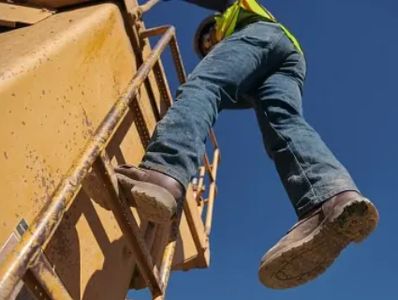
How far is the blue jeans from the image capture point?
8.66 feet

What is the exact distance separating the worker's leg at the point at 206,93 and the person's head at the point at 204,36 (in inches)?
22.9

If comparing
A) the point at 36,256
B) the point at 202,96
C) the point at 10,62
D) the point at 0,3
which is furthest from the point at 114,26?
the point at 36,256

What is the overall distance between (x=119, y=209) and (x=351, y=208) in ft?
3.15

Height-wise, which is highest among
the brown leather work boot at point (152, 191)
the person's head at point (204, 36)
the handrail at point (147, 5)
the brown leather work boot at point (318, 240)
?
the handrail at point (147, 5)

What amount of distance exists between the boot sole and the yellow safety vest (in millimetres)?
1749

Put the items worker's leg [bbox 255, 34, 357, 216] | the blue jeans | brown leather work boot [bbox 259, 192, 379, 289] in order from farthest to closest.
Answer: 1. worker's leg [bbox 255, 34, 357, 216]
2. the blue jeans
3. brown leather work boot [bbox 259, 192, 379, 289]

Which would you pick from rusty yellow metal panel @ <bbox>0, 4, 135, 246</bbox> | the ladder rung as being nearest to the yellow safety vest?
rusty yellow metal panel @ <bbox>0, 4, 135, 246</bbox>

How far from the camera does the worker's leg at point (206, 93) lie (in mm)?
2572

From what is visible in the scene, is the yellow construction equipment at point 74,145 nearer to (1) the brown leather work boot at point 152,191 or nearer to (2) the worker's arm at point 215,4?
(1) the brown leather work boot at point 152,191

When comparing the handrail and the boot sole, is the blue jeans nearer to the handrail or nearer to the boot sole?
the boot sole

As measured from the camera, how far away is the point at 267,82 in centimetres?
362

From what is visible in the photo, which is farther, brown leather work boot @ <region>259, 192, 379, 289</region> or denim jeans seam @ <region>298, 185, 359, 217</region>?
denim jeans seam @ <region>298, 185, 359, 217</region>

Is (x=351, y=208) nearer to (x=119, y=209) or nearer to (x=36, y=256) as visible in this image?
(x=119, y=209)

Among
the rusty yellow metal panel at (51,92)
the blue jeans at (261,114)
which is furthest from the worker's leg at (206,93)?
the rusty yellow metal panel at (51,92)
